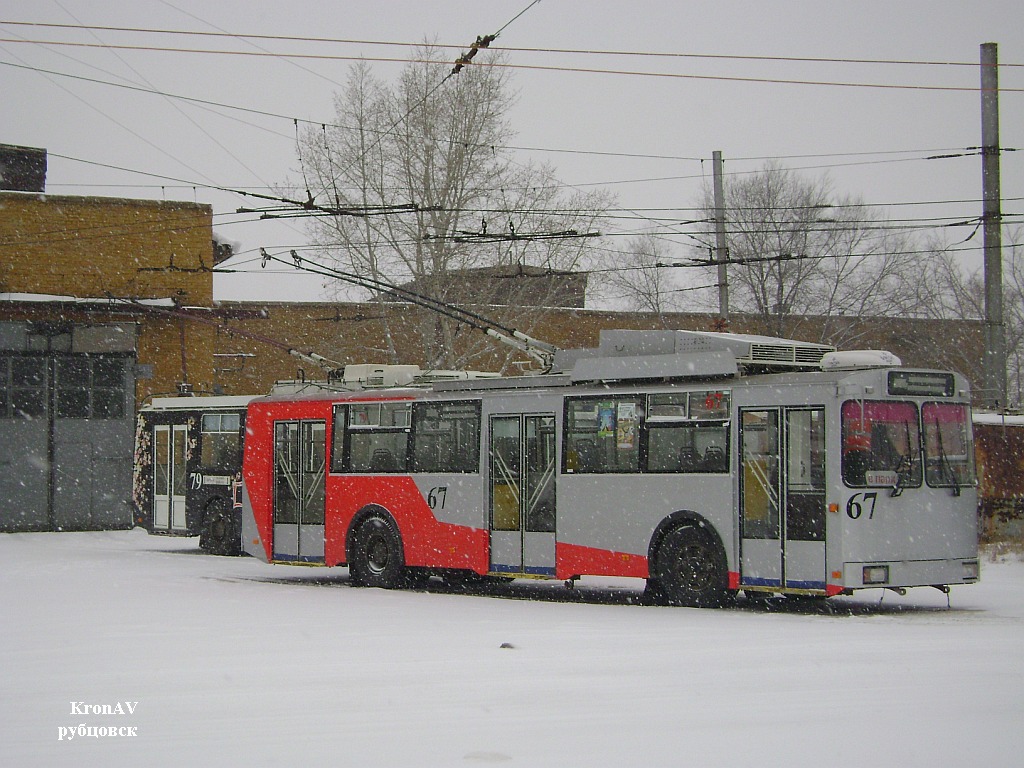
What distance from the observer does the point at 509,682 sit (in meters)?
9.41

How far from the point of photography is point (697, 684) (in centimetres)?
917

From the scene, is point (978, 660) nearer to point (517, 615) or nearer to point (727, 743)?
point (727, 743)

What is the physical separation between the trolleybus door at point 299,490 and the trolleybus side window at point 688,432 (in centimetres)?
615

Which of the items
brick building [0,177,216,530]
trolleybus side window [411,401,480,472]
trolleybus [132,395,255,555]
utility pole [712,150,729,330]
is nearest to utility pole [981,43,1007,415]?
utility pole [712,150,729,330]

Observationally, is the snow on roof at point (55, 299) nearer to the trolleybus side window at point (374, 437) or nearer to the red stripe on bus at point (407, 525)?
the trolleybus side window at point (374, 437)

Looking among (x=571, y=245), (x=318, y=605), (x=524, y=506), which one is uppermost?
(x=571, y=245)

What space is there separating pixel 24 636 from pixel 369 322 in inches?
1168

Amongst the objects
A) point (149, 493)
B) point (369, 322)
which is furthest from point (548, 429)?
point (369, 322)

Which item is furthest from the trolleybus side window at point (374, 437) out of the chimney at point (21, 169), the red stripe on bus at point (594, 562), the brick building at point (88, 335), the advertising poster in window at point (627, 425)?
the chimney at point (21, 169)

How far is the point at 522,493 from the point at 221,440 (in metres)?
10.6

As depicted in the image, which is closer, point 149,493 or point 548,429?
point 548,429

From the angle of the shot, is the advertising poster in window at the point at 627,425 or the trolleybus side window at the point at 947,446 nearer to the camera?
the trolleybus side window at the point at 947,446

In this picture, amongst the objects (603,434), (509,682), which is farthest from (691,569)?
(509,682)

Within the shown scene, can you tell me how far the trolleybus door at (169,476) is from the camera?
27062 millimetres
